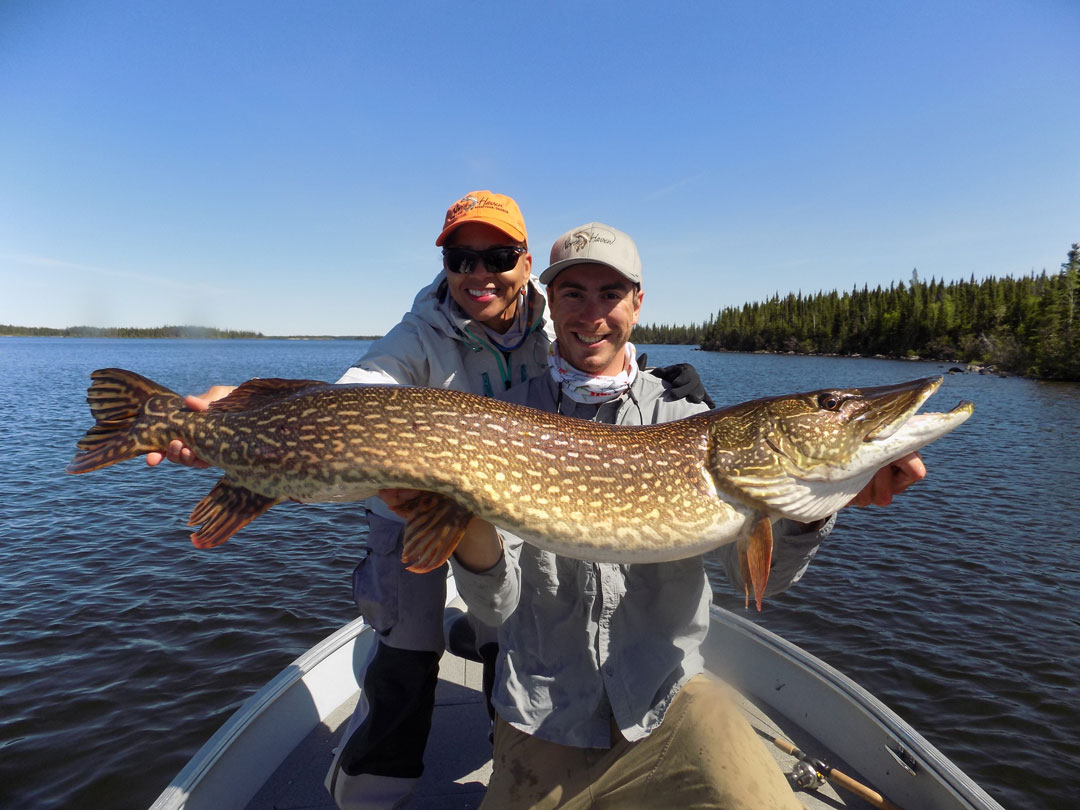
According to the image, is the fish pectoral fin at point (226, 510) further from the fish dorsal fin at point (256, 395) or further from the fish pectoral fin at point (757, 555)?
the fish pectoral fin at point (757, 555)

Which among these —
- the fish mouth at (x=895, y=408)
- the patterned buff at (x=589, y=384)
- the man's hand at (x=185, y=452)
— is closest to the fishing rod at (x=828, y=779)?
the fish mouth at (x=895, y=408)

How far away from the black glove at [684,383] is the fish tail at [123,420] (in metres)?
2.18

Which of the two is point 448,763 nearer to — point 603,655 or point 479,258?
point 603,655

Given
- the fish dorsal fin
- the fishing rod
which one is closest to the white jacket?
the fish dorsal fin

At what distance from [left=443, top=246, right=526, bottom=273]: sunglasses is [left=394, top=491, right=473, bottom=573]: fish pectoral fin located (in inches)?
54.0

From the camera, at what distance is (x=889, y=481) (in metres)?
2.34

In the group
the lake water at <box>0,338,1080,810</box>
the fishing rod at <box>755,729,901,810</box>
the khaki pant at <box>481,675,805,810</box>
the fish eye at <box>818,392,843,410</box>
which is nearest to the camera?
the khaki pant at <box>481,675,805,810</box>

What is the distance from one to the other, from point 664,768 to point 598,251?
1.97 m

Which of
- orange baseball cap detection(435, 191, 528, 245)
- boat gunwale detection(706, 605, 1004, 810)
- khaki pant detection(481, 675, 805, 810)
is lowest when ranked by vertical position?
boat gunwale detection(706, 605, 1004, 810)

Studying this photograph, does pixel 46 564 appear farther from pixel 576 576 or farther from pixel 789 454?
pixel 789 454

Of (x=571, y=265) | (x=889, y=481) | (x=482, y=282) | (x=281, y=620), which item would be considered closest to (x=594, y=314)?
(x=571, y=265)

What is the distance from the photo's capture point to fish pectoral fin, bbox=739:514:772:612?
2162 millimetres

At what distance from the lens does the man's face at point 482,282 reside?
308 cm

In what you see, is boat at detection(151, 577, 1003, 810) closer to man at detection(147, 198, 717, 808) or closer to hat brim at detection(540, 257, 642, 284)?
man at detection(147, 198, 717, 808)
